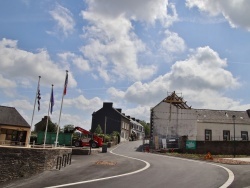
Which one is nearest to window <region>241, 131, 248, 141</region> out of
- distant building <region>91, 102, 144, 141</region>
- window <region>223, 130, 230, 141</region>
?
window <region>223, 130, 230, 141</region>

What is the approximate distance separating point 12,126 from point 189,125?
2969 cm

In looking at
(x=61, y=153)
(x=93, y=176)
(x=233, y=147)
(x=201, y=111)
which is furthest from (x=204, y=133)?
(x=93, y=176)

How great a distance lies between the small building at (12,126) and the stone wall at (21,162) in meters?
19.8

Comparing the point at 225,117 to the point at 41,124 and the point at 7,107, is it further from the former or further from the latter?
the point at 41,124

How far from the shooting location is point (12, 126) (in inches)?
1767

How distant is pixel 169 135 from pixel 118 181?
39.7 metres

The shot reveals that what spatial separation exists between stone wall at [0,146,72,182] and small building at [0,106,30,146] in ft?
65.1

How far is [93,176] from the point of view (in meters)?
19.9

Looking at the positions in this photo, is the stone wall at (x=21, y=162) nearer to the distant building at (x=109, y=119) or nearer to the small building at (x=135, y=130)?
the distant building at (x=109, y=119)

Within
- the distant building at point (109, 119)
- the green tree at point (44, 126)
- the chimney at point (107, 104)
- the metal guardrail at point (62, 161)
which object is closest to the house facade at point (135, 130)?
the distant building at point (109, 119)

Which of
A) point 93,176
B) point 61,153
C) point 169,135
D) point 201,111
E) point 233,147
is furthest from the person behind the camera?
point 201,111

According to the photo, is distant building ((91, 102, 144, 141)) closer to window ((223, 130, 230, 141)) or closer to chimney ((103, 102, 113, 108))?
chimney ((103, 102, 113, 108))

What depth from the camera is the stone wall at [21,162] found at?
23.6 metres

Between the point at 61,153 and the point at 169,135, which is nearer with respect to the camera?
the point at 61,153
